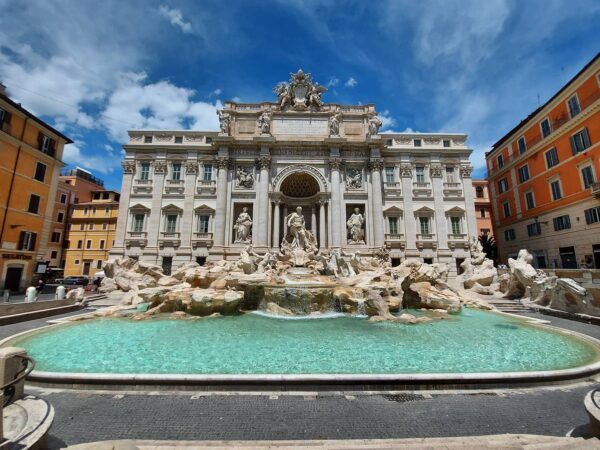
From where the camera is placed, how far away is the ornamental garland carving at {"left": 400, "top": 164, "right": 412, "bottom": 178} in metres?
26.9

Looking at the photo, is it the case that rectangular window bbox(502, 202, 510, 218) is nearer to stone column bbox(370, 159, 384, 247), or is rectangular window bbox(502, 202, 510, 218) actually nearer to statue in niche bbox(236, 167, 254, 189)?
stone column bbox(370, 159, 384, 247)

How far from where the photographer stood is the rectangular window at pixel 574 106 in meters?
21.4

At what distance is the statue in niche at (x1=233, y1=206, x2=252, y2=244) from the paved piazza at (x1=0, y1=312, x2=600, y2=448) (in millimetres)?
19398

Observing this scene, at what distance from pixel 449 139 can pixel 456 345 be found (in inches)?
1025

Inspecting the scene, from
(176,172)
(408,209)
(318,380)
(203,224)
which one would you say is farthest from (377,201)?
(318,380)

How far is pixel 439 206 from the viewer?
1038 inches

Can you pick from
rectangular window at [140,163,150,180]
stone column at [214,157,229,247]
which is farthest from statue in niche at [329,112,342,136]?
rectangular window at [140,163,150,180]

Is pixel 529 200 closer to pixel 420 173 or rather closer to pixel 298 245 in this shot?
pixel 420 173

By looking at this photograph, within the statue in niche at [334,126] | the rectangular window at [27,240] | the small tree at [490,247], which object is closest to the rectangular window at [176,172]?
the rectangular window at [27,240]

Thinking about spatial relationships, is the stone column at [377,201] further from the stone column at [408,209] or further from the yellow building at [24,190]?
the yellow building at [24,190]

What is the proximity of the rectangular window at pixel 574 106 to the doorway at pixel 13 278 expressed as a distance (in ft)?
147

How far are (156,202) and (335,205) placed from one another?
16.9 metres

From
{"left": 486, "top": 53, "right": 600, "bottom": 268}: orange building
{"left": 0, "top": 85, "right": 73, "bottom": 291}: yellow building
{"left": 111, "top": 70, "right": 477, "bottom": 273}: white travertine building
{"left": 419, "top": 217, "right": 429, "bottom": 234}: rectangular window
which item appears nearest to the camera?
{"left": 0, "top": 85, "right": 73, "bottom": 291}: yellow building

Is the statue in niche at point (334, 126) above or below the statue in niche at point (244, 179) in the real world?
above
